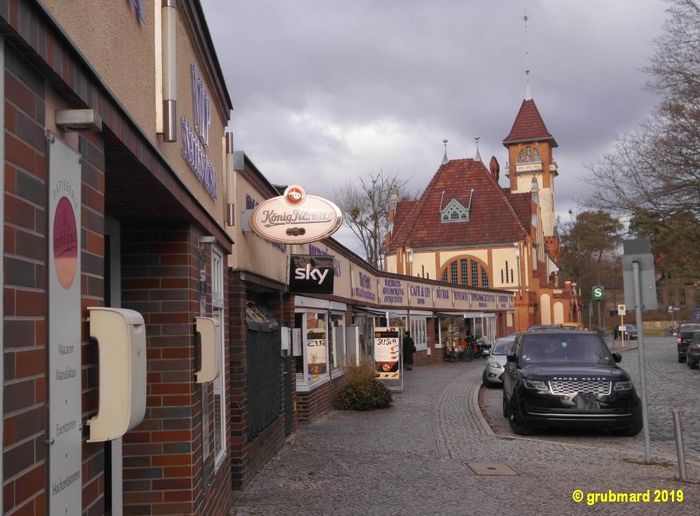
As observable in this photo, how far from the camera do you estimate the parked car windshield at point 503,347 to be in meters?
24.2

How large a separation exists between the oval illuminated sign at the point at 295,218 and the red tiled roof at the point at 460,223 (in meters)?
54.0

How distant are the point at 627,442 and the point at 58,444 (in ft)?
38.0

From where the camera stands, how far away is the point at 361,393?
1688 centimetres

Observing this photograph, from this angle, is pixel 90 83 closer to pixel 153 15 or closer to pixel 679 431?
pixel 153 15

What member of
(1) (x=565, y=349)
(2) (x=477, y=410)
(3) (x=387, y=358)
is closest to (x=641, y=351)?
(1) (x=565, y=349)

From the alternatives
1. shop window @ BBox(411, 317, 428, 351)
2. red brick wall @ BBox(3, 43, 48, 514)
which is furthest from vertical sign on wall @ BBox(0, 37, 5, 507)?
shop window @ BBox(411, 317, 428, 351)

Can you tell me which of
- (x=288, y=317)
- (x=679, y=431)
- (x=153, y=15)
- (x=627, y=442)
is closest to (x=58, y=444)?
(x=153, y=15)

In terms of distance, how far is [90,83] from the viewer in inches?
130

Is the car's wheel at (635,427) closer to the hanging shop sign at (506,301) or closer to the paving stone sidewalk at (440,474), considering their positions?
the paving stone sidewalk at (440,474)

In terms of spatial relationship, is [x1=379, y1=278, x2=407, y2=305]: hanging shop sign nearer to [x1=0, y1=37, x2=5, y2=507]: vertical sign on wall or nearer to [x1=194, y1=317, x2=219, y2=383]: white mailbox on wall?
[x1=194, y1=317, x2=219, y2=383]: white mailbox on wall

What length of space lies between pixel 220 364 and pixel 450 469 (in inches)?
145

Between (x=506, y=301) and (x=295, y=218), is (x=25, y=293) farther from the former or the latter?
(x=506, y=301)

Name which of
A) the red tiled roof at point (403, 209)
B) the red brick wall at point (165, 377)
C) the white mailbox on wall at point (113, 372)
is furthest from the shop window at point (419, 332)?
the white mailbox on wall at point (113, 372)

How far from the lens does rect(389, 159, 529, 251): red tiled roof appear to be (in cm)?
6450
